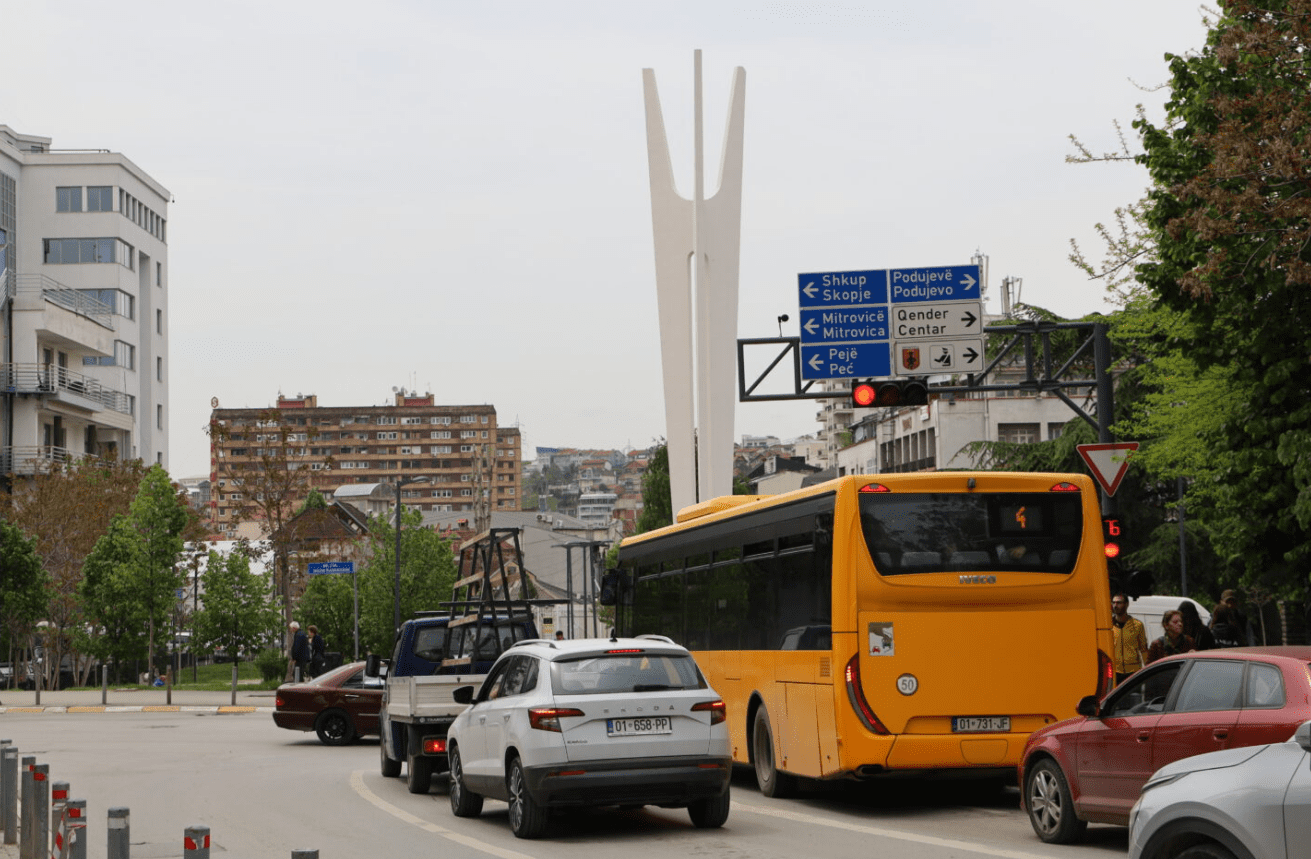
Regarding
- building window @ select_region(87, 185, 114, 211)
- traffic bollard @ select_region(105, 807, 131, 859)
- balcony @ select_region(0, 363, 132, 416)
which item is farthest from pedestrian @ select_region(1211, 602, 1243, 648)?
building window @ select_region(87, 185, 114, 211)

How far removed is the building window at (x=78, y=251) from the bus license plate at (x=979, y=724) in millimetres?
85169

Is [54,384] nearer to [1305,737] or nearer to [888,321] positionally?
[888,321]

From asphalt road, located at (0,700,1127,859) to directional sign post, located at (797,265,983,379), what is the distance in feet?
33.6

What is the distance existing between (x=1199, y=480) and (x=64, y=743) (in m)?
19.8

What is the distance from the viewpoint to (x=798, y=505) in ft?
51.6

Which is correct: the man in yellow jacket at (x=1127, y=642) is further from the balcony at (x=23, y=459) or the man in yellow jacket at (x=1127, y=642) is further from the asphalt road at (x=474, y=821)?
the balcony at (x=23, y=459)

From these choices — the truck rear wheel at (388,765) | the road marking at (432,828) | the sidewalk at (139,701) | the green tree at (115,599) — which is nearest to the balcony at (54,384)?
the sidewalk at (139,701)

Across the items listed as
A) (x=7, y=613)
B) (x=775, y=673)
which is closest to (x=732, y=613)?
(x=775, y=673)

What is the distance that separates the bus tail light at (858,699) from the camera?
1412cm

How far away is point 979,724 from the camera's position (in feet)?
46.9

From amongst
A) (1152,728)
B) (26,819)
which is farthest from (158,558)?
(1152,728)

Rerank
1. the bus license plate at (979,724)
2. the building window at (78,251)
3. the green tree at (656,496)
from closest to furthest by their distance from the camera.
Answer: the bus license plate at (979,724) < the building window at (78,251) < the green tree at (656,496)

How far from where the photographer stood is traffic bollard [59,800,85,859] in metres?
9.31

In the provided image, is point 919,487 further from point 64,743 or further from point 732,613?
Result: point 64,743
